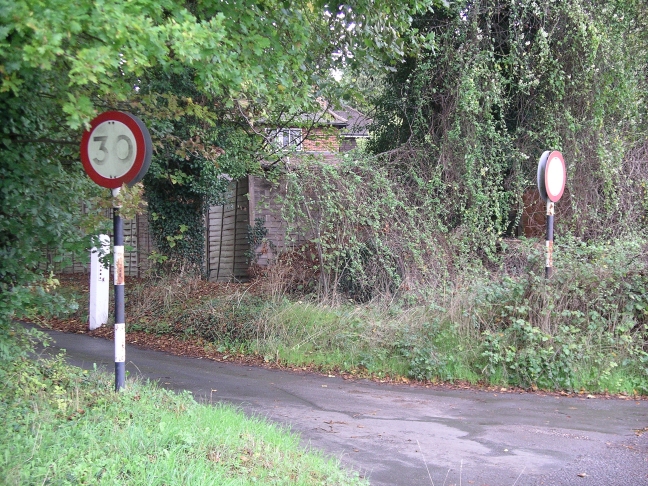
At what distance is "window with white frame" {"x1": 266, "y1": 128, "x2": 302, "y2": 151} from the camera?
13.9m

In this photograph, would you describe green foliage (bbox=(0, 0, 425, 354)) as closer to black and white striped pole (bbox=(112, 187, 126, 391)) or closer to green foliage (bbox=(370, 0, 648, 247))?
black and white striped pole (bbox=(112, 187, 126, 391))

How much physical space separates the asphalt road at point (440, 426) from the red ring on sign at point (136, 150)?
2991mm

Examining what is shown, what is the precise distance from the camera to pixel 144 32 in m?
4.50

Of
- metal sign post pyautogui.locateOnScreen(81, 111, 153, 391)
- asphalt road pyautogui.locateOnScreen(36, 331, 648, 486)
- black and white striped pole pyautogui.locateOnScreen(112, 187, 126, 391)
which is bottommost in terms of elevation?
asphalt road pyautogui.locateOnScreen(36, 331, 648, 486)

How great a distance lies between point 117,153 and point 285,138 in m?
9.40

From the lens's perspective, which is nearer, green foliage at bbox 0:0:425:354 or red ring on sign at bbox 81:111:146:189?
green foliage at bbox 0:0:425:354

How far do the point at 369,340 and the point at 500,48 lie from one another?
7.90 meters

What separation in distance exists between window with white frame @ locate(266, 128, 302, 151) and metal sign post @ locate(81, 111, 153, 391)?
8.07 metres

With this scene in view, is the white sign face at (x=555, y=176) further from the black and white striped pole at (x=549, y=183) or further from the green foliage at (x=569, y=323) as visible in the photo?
the green foliage at (x=569, y=323)

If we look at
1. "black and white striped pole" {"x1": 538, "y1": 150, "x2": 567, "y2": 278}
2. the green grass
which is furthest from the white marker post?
"black and white striped pole" {"x1": 538, "y1": 150, "x2": 567, "y2": 278}

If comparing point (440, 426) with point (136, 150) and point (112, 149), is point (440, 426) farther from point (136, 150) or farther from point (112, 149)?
point (112, 149)

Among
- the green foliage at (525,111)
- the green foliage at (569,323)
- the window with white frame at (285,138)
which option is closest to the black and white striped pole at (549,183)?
the green foliage at (569,323)

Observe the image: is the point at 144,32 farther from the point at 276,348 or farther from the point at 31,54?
the point at 276,348

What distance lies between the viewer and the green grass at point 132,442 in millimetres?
3957
